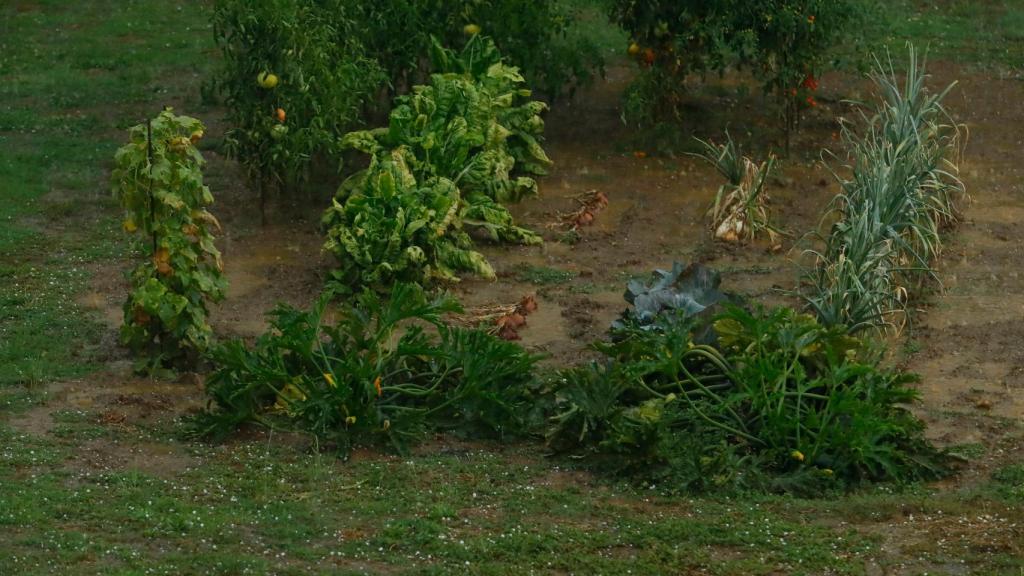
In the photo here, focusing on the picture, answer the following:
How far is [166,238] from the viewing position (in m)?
9.02

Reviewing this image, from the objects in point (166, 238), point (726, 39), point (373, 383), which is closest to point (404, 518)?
point (373, 383)

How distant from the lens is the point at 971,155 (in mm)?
13508

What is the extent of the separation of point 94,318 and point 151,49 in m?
6.87

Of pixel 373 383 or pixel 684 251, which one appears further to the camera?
pixel 684 251

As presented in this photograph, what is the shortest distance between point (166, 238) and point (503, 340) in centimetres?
196

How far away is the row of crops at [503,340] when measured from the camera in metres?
7.86

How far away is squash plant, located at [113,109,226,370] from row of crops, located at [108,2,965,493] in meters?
0.01

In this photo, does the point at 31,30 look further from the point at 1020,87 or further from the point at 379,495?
the point at 379,495

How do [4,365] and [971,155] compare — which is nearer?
[4,365]

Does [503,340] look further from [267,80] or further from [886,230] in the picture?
[267,80]

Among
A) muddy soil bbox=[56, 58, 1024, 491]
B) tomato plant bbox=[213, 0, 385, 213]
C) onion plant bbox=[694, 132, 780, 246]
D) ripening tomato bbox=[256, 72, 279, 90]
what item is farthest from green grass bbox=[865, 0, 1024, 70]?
ripening tomato bbox=[256, 72, 279, 90]

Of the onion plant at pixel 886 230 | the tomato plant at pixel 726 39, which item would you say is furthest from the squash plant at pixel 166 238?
the tomato plant at pixel 726 39

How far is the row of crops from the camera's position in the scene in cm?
786

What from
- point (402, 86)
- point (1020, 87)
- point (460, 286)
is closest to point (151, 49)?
point (402, 86)
